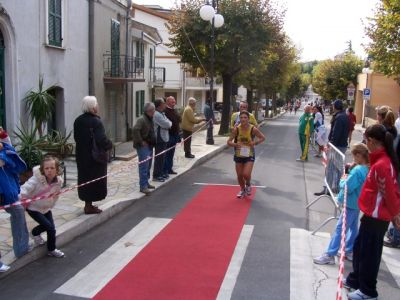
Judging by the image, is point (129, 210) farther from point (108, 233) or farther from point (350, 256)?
point (350, 256)

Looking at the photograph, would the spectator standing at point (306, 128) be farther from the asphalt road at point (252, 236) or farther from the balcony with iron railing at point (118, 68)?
the balcony with iron railing at point (118, 68)

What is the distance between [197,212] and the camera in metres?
8.39

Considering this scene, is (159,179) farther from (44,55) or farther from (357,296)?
(357,296)

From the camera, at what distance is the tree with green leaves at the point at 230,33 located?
2308cm

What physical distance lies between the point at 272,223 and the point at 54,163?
375cm

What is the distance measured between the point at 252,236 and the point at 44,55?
810 cm

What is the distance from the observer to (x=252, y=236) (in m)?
7.04

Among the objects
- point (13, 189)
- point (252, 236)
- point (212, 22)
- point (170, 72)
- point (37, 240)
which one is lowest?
point (252, 236)

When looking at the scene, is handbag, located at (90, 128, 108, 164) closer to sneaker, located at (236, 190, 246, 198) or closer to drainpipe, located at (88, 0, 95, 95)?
sneaker, located at (236, 190, 246, 198)

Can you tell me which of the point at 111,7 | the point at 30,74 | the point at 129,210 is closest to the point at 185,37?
the point at 111,7

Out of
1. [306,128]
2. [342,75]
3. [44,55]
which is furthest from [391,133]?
[342,75]

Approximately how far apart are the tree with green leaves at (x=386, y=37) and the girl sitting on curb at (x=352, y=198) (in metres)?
14.1

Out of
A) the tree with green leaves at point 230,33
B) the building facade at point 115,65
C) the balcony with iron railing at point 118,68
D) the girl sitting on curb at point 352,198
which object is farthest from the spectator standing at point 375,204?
the tree with green leaves at point 230,33

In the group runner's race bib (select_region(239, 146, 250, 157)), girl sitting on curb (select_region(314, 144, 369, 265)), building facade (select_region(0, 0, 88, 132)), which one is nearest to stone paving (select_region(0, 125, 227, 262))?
building facade (select_region(0, 0, 88, 132))
